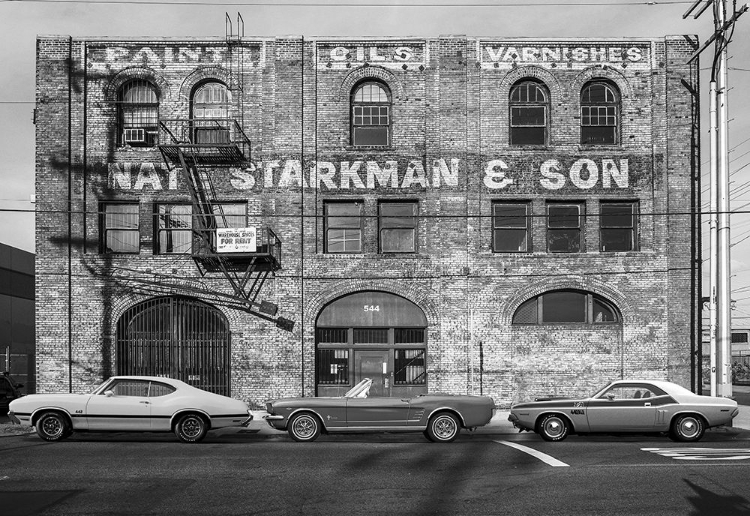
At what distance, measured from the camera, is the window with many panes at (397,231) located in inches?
952

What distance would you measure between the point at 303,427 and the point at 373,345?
745 cm

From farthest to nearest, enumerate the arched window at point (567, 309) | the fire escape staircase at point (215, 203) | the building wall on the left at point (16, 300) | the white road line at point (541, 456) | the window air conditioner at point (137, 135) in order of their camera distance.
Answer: the building wall on the left at point (16, 300)
the arched window at point (567, 309)
the window air conditioner at point (137, 135)
the fire escape staircase at point (215, 203)
the white road line at point (541, 456)

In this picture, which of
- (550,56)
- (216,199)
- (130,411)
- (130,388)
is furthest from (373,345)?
(550,56)

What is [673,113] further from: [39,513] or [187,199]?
[39,513]

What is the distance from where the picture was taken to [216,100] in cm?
2439

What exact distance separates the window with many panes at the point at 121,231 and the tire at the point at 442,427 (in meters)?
11.5

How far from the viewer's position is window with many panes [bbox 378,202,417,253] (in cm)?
2419

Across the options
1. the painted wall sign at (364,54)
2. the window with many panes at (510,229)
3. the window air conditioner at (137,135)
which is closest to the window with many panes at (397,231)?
the window with many panes at (510,229)

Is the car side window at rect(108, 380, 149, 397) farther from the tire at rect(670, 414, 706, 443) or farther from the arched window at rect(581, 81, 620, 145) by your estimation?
the arched window at rect(581, 81, 620, 145)

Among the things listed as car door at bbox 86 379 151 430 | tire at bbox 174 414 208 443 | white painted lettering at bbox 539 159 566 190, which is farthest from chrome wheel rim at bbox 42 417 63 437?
white painted lettering at bbox 539 159 566 190

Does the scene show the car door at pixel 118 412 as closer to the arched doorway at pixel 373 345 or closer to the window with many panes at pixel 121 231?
the arched doorway at pixel 373 345

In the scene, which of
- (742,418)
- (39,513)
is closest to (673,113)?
(742,418)

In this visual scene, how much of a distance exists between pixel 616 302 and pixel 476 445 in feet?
32.1

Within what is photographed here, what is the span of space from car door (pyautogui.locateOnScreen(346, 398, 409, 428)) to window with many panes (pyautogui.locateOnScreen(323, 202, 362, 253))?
8100 millimetres
